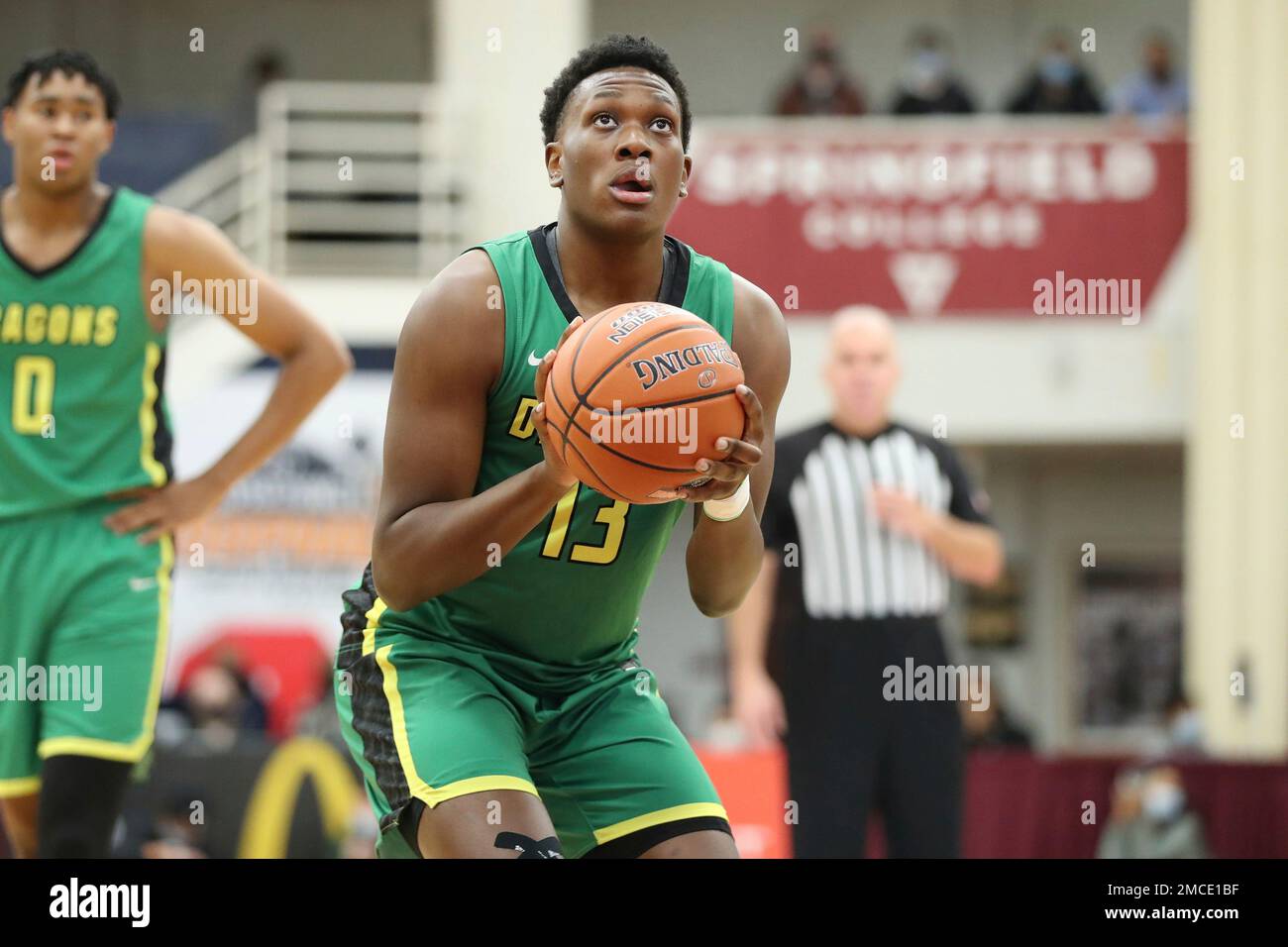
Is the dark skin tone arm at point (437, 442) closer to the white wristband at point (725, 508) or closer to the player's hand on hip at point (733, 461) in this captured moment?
the player's hand on hip at point (733, 461)

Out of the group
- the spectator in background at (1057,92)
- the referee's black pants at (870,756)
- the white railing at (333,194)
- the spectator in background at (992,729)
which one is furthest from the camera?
the spectator in background at (1057,92)

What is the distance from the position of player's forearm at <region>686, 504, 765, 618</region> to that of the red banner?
10952 millimetres

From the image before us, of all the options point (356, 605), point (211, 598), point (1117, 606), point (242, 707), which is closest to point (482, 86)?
point (211, 598)

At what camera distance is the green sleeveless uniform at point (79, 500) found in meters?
4.70

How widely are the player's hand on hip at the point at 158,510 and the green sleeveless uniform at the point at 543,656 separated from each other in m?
1.38

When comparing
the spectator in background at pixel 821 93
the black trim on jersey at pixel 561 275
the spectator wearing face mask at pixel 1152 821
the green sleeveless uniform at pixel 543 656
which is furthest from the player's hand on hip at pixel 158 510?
the spectator in background at pixel 821 93

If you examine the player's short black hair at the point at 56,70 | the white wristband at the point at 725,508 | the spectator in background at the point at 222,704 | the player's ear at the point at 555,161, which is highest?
the player's short black hair at the point at 56,70

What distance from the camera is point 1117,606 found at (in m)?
18.9

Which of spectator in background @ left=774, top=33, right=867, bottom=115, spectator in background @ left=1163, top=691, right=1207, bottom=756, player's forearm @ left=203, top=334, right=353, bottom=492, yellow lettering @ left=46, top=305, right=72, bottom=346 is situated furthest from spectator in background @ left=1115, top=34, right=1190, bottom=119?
yellow lettering @ left=46, top=305, right=72, bottom=346

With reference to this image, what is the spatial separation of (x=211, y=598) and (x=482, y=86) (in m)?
4.44

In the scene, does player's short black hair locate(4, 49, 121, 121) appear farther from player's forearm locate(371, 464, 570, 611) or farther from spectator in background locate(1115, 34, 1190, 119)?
spectator in background locate(1115, 34, 1190, 119)
